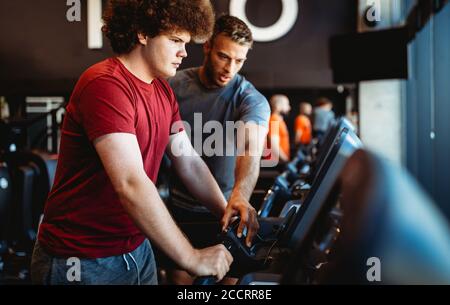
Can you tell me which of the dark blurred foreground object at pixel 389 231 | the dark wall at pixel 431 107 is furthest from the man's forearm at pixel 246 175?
the dark wall at pixel 431 107

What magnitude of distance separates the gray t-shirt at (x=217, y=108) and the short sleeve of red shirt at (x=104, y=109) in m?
0.73

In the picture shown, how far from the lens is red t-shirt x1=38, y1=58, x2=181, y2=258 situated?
1248mm

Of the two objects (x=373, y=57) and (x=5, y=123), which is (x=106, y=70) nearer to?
(x=5, y=123)

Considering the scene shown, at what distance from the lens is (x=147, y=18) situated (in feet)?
4.56

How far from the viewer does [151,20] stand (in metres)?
1.38

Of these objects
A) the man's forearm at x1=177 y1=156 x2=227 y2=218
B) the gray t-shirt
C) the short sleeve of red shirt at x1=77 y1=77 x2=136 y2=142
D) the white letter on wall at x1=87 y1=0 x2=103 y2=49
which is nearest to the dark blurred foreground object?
the short sleeve of red shirt at x1=77 y1=77 x2=136 y2=142

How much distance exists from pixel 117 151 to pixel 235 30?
76cm

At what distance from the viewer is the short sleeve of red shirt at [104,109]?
3.97ft

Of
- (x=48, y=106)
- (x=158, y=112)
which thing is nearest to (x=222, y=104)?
(x=158, y=112)

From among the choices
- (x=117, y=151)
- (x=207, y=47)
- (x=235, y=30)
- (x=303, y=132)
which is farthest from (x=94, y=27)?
(x=303, y=132)

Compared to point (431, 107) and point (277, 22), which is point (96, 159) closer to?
point (277, 22)

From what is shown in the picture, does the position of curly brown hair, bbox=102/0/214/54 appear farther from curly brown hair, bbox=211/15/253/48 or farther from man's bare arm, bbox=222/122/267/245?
man's bare arm, bbox=222/122/267/245

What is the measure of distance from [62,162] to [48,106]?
9203 millimetres

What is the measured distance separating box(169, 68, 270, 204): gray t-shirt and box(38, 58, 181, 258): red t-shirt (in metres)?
0.50
